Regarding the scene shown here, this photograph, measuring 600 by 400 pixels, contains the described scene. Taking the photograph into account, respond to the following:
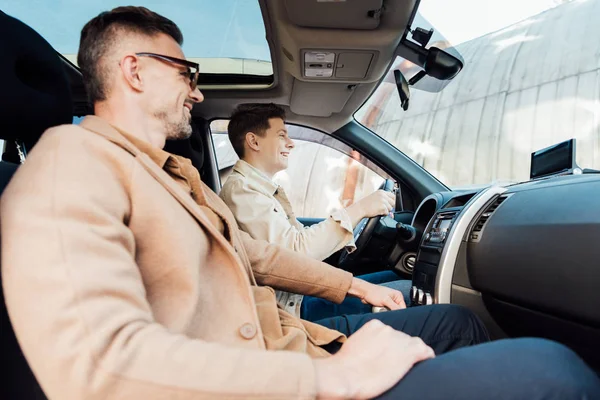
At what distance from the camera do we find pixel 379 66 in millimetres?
2100

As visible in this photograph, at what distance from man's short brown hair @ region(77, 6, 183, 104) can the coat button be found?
2.25ft

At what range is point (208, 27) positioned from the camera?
2.78 m

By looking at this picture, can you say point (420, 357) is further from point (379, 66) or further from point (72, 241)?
point (379, 66)

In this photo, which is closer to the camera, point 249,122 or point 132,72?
point 132,72

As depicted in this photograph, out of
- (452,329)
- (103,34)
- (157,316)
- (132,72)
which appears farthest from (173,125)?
(452,329)

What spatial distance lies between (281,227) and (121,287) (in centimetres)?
118

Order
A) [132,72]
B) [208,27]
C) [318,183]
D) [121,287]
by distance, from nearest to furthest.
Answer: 1. [121,287]
2. [132,72]
3. [208,27]
4. [318,183]

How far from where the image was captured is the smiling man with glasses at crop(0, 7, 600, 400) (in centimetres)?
56

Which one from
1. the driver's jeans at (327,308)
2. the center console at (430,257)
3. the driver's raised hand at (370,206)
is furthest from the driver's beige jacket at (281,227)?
the center console at (430,257)

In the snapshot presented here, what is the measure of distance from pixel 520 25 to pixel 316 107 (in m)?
11.8

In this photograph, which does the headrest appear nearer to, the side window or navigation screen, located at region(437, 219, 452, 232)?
navigation screen, located at region(437, 219, 452, 232)

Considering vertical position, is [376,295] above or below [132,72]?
below

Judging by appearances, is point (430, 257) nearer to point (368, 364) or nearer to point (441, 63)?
point (441, 63)

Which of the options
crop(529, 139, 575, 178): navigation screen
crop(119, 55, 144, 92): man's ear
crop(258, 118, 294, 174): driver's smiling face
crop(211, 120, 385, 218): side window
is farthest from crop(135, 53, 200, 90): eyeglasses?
crop(211, 120, 385, 218): side window
